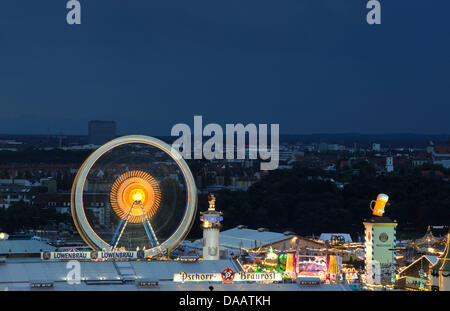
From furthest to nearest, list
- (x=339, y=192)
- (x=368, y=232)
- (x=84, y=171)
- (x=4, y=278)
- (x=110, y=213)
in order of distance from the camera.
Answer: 1. (x=339, y=192)
2. (x=110, y=213)
3. (x=84, y=171)
4. (x=368, y=232)
5. (x=4, y=278)

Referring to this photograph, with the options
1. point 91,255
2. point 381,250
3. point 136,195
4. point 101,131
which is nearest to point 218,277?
point 91,255

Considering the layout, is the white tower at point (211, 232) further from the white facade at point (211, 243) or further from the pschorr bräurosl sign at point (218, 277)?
the pschorr bräurosl sign at point (218, 277)

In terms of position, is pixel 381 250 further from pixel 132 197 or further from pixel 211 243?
pixel 132 197

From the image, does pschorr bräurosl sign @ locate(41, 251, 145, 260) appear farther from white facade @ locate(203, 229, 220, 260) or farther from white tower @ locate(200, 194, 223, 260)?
white tower @ locate(200, 194, 223, 260)

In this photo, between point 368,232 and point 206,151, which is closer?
point 368,232

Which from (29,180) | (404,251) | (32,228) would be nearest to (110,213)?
(32,228)

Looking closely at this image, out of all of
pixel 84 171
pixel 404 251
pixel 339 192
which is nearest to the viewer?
pixel 84 171

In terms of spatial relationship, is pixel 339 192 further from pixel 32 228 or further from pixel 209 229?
pixel 209 229
